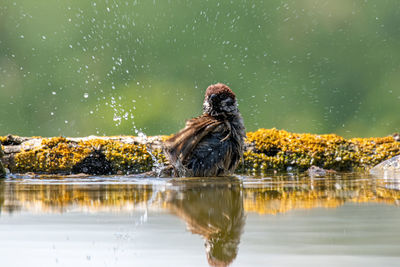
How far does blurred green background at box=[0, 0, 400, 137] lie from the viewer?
14.4 m

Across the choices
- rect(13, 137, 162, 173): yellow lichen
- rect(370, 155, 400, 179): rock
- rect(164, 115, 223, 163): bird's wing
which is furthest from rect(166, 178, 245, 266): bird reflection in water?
rect(370, 155, 400, 179): rock

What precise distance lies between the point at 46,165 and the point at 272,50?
9689 millimetres

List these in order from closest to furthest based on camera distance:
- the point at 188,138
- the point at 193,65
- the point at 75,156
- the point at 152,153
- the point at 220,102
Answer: the point at 188,138, the point at 220,102, the point at 75,156, the point at 152,153, the point at 193,65

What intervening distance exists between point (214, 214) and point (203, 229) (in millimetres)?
374

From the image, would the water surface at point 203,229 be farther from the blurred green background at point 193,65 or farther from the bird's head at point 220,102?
the blurred green background at point 193,65

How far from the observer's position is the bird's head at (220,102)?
5637 mm

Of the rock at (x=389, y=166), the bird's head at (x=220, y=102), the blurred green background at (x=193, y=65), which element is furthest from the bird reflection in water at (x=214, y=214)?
the blurred green background at (x=193, y=65)

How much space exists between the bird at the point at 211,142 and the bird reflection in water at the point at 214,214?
134 cm

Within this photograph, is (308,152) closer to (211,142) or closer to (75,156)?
(211,142)

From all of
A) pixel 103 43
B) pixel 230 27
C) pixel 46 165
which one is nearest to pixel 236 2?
pixel 230 27

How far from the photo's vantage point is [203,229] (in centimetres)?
224

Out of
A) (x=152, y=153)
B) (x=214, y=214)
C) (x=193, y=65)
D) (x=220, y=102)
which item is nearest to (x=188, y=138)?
(x=220, y=102)

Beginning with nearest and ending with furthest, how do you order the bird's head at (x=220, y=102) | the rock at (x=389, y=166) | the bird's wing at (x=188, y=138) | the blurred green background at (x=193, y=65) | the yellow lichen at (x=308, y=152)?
the bird's wing at (x=188, y=138) < the bird's head at (x=220, y=102) < the rock at (x=389, y=166) < the yellow lichen at (x=308, y=152) < the blurred green background at (x=193, y=65)

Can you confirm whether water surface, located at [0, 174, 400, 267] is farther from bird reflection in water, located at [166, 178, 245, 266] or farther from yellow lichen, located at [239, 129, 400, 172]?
yellow lichen, located at [239, 129, 400, 172]
